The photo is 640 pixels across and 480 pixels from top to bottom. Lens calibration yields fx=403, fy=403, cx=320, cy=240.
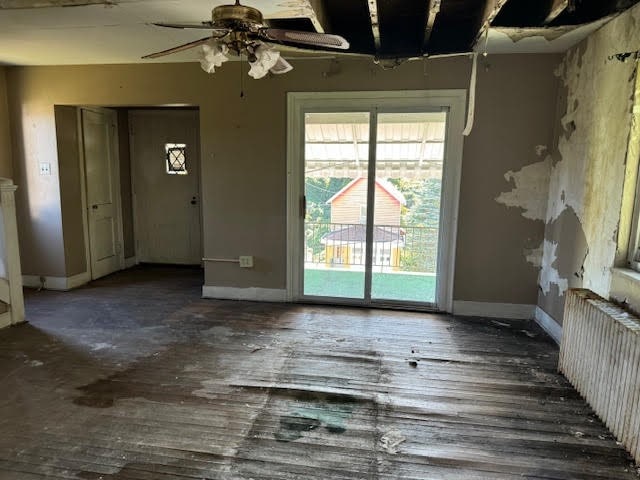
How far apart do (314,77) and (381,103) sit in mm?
710

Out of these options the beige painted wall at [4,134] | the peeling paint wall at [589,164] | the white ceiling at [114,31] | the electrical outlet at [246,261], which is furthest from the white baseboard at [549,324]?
the beige painted wall at [4,134]

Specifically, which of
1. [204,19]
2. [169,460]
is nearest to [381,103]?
[204,19]

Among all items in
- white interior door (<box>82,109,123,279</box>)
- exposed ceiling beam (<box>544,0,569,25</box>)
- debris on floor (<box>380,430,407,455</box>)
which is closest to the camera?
debris on floor (<box>380,430,407,455</box>)

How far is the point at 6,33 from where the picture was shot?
327 centimetres

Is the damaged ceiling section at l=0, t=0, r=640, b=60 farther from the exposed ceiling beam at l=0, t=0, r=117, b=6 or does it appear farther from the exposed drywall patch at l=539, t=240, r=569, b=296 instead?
the exposed drywall patch at l=539, t=240, r=569, b=296

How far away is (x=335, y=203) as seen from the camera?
13.6ft

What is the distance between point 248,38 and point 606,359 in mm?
2648

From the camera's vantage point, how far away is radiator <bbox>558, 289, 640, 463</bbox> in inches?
79.3

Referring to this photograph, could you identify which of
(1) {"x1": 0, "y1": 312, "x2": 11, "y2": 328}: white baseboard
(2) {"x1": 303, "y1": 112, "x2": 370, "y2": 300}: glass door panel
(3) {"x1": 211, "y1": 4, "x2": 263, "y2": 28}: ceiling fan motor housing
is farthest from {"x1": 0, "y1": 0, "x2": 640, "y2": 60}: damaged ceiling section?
(1) {"x1": 0, "y1": 312, "x2": 11, "y2": 328}: white baseboard

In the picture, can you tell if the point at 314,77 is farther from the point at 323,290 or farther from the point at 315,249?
the point at 323,290

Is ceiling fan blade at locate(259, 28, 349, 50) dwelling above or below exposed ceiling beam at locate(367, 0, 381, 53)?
below

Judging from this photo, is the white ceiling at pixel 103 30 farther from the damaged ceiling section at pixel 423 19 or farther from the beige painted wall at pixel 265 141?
the beige painted wall at pixel 265 141

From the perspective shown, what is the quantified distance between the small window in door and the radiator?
4939 millimetres

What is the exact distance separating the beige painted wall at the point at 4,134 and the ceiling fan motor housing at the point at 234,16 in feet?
12.6
